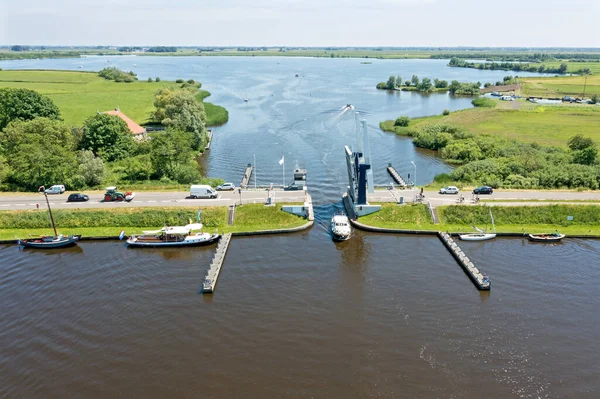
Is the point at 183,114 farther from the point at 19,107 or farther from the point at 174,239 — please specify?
the point at 174,239

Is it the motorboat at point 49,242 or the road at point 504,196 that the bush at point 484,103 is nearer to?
the road at point 504,196

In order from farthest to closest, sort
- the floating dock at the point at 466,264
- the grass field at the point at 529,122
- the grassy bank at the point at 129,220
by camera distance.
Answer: the grass field at the point at 529,122 → the grassy bank at the point at 129,220 → the floating dock at the point at 466,264

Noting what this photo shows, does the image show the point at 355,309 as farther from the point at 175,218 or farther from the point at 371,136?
the point at 371,136

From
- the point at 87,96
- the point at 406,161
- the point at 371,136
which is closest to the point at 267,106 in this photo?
the point at 371,136

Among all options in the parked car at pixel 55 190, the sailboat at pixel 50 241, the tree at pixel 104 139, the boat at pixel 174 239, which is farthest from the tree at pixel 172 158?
the sailboat at pixel 50 241

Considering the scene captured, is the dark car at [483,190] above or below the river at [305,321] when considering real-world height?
above

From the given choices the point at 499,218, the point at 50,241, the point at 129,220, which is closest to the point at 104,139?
the point at 129,220

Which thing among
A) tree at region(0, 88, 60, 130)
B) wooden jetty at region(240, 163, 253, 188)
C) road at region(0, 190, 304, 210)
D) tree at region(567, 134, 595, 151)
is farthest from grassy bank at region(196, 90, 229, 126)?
tree at region(567, 134, 595, 151)
